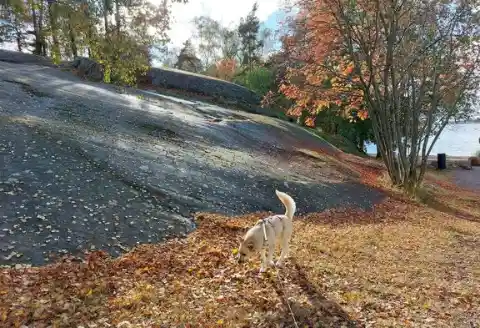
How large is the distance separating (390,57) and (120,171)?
12506mm

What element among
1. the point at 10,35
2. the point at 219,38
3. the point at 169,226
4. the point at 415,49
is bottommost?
the point at 169,226

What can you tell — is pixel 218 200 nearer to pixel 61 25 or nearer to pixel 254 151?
pixel 61 25

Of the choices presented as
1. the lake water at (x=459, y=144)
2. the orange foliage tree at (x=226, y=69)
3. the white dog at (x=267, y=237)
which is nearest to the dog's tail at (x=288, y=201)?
the white dog at (x=267, y=237)

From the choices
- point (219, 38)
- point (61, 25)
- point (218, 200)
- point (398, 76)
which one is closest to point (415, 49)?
point (398, 76)

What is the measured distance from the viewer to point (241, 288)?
6340 millimetres

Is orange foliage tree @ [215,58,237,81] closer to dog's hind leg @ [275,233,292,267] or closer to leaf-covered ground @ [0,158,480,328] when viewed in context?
leaf-covered ground @ [0,158,480,328]

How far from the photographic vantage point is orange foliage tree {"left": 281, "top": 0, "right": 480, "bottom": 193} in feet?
55.0

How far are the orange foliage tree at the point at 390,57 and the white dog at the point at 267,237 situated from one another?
12.4m

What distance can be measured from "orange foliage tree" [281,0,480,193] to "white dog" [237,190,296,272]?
1243 centimetres

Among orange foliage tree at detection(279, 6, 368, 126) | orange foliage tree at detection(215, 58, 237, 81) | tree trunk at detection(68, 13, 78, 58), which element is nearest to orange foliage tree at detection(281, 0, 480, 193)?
orange foliage tree at detection(279, 6, 368, 126)

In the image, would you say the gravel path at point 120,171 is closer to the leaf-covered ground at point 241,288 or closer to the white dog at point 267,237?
the leaf-covered ground at point 241,288

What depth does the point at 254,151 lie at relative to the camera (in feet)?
60.5

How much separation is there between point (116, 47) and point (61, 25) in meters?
1.50

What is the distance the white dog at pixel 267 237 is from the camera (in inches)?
241
